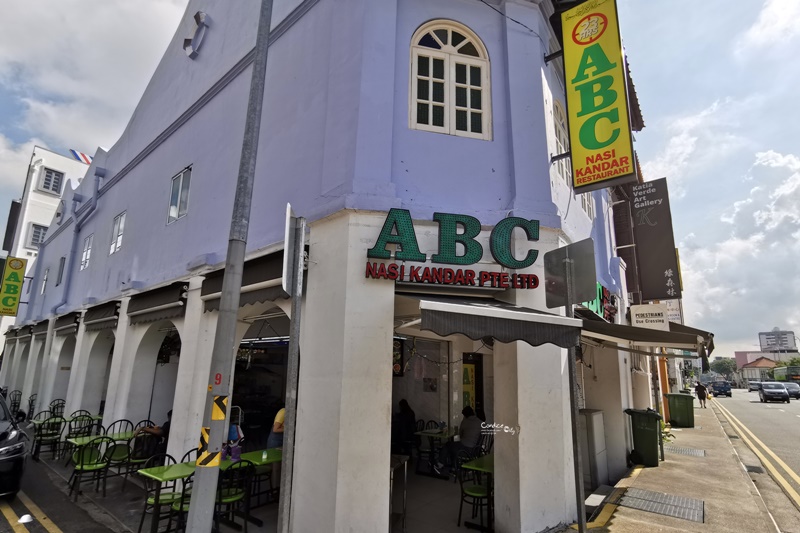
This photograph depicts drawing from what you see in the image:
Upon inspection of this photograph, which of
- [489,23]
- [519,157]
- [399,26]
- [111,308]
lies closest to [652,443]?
[519,157]

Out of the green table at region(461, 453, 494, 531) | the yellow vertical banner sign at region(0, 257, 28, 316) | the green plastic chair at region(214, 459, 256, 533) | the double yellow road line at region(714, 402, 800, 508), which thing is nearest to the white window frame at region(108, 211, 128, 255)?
the yellow vertical banner sign at region(0, 257, 28, 316)

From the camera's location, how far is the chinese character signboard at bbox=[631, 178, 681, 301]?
14.0 metres

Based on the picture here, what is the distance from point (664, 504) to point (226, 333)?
7.34 metres

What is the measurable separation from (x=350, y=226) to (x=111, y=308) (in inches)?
400

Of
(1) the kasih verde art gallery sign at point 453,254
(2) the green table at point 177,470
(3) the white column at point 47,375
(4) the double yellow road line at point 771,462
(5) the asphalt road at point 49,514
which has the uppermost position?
(1) the kasih verde art gallery sign at point 453,254

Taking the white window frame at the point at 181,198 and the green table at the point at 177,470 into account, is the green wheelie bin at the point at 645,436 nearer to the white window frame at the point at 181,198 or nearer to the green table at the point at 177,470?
the green table at the point at 177,470

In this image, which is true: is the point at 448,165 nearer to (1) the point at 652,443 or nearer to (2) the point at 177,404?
(2) the point at 177,404

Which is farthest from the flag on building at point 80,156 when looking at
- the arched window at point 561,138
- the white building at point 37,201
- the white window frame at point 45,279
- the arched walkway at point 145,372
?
the arched window at point 561,138

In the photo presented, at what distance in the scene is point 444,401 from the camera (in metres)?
11.7

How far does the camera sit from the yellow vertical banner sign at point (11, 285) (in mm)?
21094

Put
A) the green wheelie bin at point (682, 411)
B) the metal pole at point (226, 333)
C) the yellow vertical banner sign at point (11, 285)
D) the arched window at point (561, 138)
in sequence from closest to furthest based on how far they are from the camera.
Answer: the metal pole at point (226, 333) → the arched window at point (561, 138) → the green wheelie bin at point (682, 411) → the yellow vertical banner sign at point (11, 285)

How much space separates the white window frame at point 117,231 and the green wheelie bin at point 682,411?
2192 centimetres

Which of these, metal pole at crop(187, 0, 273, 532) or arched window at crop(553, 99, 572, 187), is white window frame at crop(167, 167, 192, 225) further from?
arched window at crop(553, 99, 572, 187)

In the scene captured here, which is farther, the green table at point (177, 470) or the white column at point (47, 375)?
the white column at point (47, 375)
